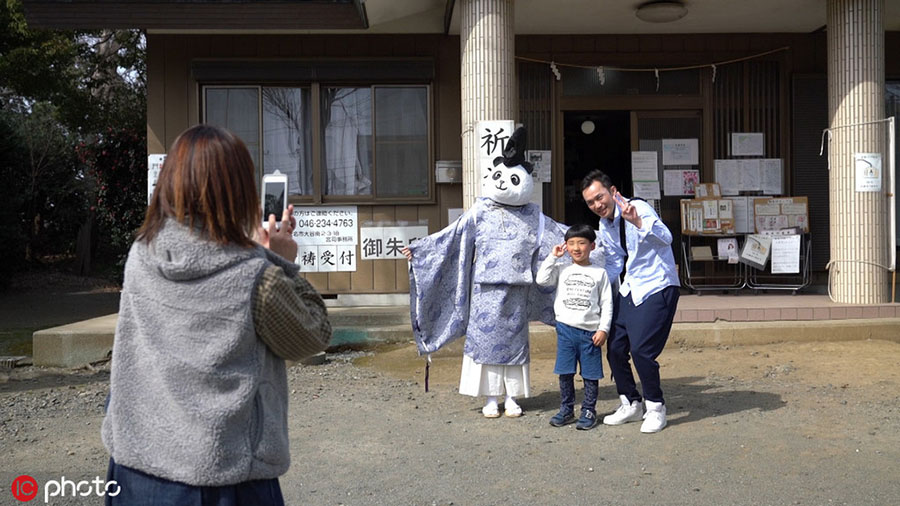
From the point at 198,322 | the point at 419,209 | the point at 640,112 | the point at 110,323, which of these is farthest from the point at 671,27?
the point at 198,322

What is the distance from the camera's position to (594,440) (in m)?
5.27

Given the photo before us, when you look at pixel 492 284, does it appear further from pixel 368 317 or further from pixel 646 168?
pixel 646 168

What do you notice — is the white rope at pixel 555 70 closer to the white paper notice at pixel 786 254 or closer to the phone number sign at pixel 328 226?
the phone number sign at pixel 328 226

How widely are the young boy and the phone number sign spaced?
4.66 m

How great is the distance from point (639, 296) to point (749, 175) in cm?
568

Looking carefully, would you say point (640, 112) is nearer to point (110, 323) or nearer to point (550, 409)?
point (550, 409)

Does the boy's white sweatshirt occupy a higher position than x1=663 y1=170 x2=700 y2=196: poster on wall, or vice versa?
x1=663 y1=170 x2=700 y2=196: poster on wall

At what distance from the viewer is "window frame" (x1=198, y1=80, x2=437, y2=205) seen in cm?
991

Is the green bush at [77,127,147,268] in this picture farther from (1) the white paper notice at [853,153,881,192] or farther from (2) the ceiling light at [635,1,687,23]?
(1) the white paper notice at [853,153,881,192]

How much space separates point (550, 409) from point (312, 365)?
270 cm

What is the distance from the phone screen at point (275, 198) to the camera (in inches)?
102

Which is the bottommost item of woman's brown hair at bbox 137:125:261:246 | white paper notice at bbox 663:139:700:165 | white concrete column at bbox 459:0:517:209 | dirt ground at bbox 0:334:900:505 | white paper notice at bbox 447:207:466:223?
dirt ground at bbox 0:334:900:505

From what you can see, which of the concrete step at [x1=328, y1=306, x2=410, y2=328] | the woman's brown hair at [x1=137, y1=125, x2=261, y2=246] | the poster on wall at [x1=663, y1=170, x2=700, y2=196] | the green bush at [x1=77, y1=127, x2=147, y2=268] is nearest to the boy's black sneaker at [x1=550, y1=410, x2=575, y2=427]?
the concrete step at [x1=328, y1=306, x2=410, y2=328]

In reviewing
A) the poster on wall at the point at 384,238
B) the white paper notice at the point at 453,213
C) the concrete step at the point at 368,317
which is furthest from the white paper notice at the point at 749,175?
the concrete step at the point at 368,317
